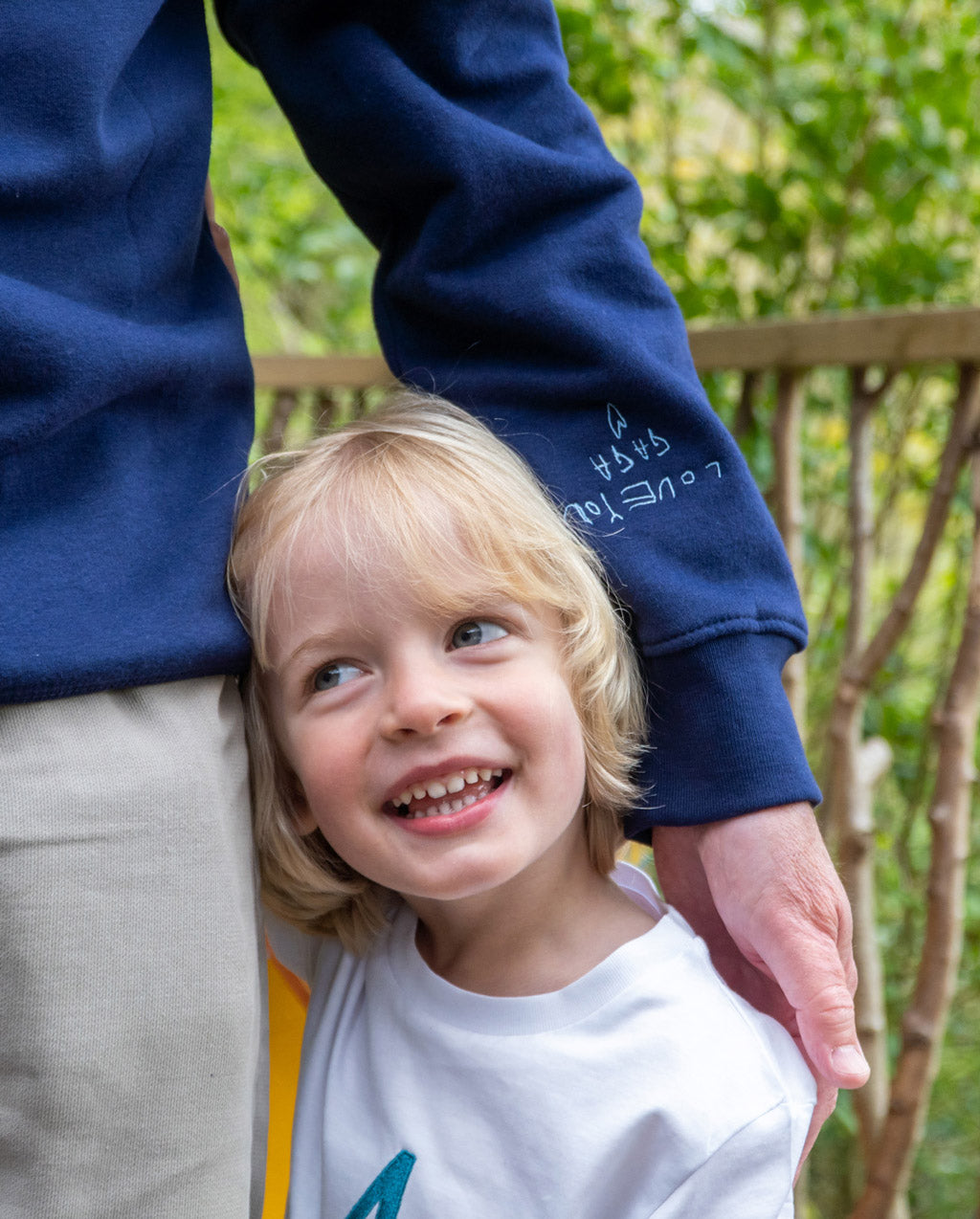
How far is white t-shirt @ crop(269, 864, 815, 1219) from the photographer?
877 millimetres

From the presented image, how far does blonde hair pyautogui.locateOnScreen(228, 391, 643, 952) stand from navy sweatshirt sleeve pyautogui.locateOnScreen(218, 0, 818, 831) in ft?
0.11

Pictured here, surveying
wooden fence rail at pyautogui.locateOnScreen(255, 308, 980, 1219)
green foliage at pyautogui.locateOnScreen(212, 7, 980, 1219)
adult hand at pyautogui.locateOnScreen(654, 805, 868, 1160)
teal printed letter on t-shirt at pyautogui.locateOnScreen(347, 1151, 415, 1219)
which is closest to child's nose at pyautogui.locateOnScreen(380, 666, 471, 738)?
adult hand at pyautogui.locateOnScreen(654, 805, 868, 1160)

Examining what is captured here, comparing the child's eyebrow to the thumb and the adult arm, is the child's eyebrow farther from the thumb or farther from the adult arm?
the thumb

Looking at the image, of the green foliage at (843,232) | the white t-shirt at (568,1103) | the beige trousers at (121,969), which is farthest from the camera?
the green foliage at (843,232)

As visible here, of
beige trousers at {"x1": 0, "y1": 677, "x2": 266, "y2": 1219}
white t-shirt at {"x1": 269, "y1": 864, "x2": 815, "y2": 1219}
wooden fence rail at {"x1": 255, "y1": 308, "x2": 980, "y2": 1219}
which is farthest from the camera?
wooden fence rail at {"x1": 255, "y1": 308, "x2": 980, "y2": 1219}

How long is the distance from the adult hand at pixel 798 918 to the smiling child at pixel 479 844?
0.05 metres

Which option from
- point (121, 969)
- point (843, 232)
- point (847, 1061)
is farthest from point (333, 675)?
point (843, 232)

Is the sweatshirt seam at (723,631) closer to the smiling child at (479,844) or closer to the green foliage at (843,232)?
the smiling child at (479,844)

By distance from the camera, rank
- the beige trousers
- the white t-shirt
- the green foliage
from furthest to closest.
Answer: the green foliage < the white t-shirt < the beige trousers

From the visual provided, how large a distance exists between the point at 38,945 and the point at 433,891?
31cm

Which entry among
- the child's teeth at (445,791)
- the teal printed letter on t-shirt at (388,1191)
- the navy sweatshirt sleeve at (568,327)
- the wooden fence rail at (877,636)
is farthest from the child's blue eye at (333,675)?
the wooden fence rail at (877,636)

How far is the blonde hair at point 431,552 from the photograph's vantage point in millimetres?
950

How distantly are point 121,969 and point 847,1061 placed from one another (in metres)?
0.56

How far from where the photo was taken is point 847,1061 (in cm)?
89
